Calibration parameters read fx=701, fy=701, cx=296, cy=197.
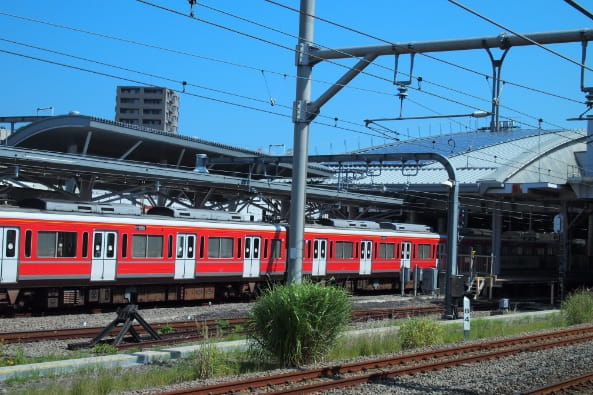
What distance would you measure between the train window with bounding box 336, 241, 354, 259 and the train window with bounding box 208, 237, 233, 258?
6394 millimetres

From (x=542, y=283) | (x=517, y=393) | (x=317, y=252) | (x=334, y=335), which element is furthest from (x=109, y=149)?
(x=517, y=393)

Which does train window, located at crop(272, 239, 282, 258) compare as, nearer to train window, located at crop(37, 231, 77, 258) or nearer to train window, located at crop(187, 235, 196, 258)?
train window, located at crop(187, 235, 196, 258)

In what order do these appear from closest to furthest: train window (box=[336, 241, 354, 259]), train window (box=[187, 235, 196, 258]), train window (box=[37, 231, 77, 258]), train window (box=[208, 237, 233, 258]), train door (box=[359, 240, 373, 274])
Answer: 1. train window (box=[37, 231, 77, 258])
2. train window (box=[187, 235, 196, 258])
3. train window (box=[208, 237, 233, 258])
4. train window (box=[336, 241, 354, 259])
5. train door (box=[359, 240, 373, 274])

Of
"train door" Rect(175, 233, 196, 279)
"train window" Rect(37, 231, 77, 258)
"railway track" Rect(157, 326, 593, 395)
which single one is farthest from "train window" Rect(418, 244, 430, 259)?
"train window" Rect(37, 231, 77, 258)

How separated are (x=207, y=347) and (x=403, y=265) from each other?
945 inches

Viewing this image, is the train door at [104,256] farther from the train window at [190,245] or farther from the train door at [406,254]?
the train door at [406,254]

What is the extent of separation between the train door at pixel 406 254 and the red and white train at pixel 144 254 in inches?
135

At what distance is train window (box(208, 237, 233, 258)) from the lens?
24.9m

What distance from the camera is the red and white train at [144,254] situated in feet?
64.5

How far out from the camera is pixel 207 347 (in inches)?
460

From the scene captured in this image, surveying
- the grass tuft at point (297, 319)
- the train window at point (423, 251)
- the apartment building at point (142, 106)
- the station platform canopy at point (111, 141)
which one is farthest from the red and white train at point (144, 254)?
the apartment building at point (142, 106)

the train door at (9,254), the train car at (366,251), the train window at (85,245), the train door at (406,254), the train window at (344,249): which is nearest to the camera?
the train door at (9,254)

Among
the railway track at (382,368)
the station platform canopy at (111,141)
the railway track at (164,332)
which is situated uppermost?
the station platform canopy at (111,141)

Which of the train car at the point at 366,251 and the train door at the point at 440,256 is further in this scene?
the train door at the point at 440,256
